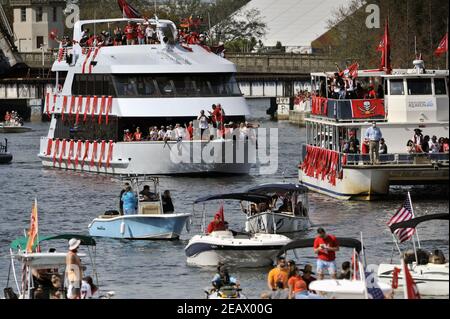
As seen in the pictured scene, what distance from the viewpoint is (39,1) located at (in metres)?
182

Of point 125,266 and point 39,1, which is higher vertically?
point 39,1

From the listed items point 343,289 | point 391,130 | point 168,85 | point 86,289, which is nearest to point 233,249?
point 86,289

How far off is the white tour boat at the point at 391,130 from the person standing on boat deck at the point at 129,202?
32.8 ft

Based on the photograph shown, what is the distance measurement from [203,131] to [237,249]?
83.3ft

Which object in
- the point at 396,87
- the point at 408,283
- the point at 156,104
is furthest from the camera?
the point at 156,104

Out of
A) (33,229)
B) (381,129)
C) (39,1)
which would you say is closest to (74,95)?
(381,129)

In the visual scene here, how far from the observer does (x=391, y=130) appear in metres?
58.7

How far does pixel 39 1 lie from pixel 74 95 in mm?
106241

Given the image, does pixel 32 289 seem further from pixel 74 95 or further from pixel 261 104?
pixel 261 104

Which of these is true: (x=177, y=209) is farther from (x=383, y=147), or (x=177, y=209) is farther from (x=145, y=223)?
(x=145, y=223)

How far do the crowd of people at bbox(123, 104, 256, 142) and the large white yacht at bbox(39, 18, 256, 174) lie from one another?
0.89 ft

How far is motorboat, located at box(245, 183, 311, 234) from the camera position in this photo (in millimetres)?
49156

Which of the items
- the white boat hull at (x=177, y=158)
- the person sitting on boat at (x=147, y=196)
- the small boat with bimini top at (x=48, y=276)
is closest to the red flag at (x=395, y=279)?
the small boat with bimini top at (x=48, y=276)

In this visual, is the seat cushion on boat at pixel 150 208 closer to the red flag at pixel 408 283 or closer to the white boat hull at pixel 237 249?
the white boat hull at pixel 237 249
